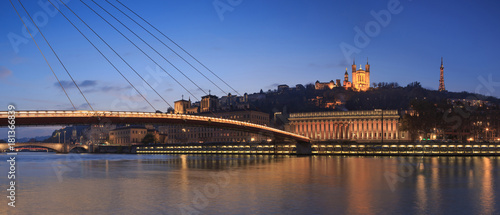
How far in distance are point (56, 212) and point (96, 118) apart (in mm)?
35100

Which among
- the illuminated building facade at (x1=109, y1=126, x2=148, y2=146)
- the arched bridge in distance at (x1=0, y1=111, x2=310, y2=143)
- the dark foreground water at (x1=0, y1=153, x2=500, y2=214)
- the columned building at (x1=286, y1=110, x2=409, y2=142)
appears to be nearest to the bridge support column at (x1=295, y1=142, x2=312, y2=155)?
the arched bridge in distance at (x1=0, y1=111, x2=310, y2=143)

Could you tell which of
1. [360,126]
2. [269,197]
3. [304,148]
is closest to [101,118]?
[269,197]

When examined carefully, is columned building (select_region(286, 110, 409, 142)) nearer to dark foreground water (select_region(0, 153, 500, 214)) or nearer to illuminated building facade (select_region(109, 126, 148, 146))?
illuminated building facade (select_region(109, 126, 148, 146))

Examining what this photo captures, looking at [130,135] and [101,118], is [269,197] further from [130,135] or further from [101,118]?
[130,135]

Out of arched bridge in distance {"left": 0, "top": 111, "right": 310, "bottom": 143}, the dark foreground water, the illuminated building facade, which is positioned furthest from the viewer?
the illuminated building facade

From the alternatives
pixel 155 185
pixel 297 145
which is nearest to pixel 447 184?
pixel 155 185

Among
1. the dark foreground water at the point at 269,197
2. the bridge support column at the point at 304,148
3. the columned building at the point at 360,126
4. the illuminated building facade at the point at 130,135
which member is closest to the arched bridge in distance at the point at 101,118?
the dark foreground water at the point at 269,197

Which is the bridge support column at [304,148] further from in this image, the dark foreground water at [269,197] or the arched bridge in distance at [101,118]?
the dark foreground water at [269,197]

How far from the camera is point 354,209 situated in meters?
20.7

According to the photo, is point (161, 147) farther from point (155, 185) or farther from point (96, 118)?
point (155, 185)

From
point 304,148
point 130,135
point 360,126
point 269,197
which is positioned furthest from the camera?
point 130,135

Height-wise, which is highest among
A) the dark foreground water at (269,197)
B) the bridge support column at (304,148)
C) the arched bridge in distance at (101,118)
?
the arched bridge in distance at (101,118)

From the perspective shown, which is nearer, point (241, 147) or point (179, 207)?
point (179, 207)

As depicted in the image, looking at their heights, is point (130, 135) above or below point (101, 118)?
below
